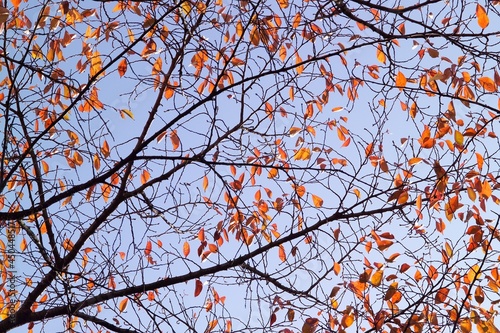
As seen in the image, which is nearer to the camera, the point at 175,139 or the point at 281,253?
the point at 175,139

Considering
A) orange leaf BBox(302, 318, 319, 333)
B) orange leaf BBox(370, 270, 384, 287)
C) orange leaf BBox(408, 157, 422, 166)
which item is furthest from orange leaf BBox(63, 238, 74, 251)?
orange leaf BBox(408, 157, 422, 166)

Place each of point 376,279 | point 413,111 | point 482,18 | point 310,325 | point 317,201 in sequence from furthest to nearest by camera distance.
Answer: point 317,201, point 413,111, point 376,279, point 310,325, point 482,18

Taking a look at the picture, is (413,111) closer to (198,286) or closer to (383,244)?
(383,244)

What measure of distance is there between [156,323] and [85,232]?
2.80 ft

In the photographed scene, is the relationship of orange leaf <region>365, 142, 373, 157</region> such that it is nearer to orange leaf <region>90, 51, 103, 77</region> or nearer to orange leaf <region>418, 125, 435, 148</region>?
orange leaf <region>418, 125, 435, 148</region>

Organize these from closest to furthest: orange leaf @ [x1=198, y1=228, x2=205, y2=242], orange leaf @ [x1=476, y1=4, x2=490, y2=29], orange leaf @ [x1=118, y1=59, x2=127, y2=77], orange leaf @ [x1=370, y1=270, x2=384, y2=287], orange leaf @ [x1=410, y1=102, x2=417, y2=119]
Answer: orange leaf @ [x1=476, y1=4, x2=490, y2=29] < orange leaf @ [x1=370, y1=270, x2=384, y2=287] < orange leaf @ [x1=410, y1=102, x2=417, y2=119] < orange leaf @ [x1=118, y1=59, x2=127, y2=77] < orange leaf @ [x1=198, y1=228, x2=205, y2=242]

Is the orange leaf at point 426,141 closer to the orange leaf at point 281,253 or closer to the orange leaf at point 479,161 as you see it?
the orange leaf at point 479,161

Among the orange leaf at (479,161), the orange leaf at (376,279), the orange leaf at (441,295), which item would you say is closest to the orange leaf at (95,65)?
the orange leaf at (376,279)

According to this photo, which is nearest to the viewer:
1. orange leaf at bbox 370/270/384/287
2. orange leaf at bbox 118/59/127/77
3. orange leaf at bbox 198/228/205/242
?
orange leaf at bbox 370/270/384/287

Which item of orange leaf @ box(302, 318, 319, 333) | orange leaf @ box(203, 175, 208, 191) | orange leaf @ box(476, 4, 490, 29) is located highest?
orange leaf @ box(476, 4, 490, 29)

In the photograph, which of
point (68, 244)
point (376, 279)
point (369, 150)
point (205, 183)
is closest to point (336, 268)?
point (376, 279)

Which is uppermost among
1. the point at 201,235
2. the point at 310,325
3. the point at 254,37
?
the point at 254,37

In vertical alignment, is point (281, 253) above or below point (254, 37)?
below

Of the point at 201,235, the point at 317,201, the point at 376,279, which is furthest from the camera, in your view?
the point at 201,235
